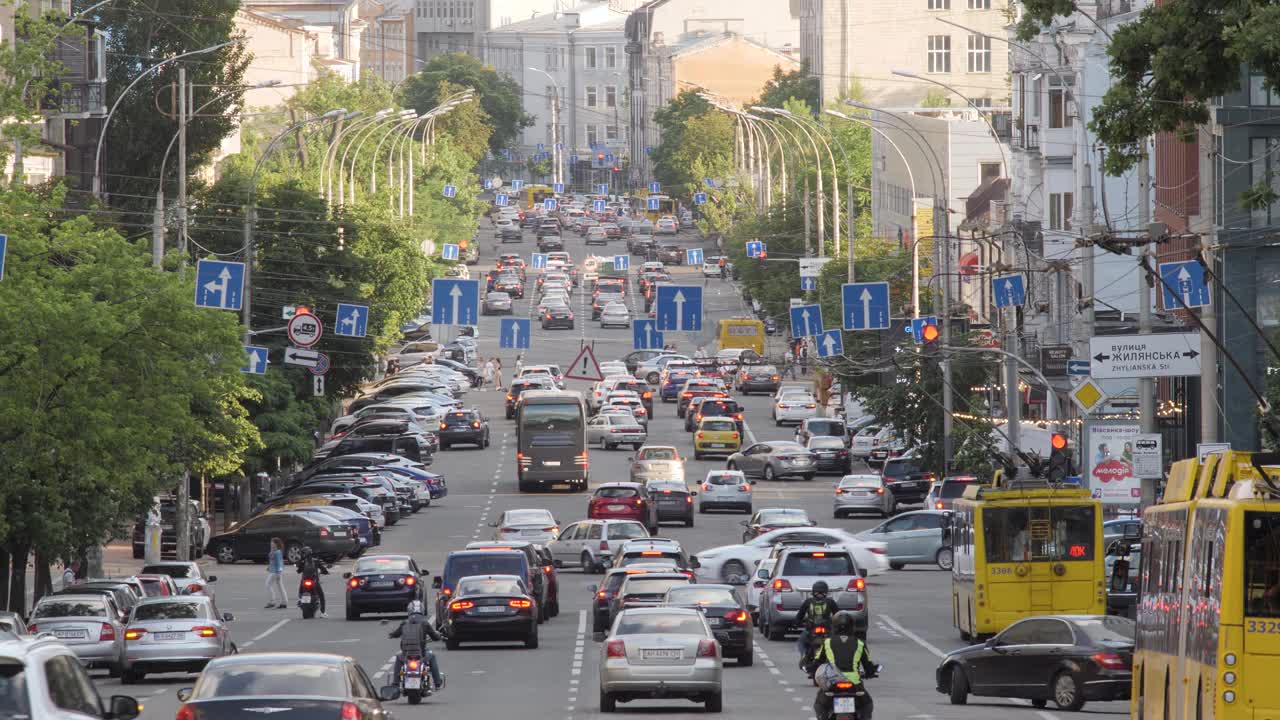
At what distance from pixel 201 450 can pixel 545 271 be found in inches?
4105

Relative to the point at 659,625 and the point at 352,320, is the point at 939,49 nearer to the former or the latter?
the point at 352,320

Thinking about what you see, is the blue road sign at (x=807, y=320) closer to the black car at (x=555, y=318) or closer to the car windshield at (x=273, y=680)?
the car windshield at (x=273, y=680)

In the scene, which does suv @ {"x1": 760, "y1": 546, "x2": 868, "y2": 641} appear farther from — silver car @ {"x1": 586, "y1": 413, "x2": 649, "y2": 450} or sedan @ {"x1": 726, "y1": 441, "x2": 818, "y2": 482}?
silver car @ {"x1": 586, "y1": 413, "x2": 649, "y2": 450}

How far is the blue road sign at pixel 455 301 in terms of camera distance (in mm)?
61531

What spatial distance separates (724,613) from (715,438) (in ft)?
149

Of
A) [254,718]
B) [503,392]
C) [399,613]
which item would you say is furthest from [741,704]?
[503,392]

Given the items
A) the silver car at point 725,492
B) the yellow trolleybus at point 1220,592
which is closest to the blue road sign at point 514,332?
the silver car at point 725,492

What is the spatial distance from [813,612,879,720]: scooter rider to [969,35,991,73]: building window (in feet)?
402

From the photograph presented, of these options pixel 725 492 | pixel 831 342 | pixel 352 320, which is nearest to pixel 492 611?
pixel 352 320

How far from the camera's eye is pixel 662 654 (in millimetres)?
25656

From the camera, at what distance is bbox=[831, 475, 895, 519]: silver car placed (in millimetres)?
60219

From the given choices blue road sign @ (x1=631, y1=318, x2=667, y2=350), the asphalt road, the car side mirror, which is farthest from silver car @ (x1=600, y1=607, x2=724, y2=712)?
blue road sign @ (x1=631, y1=318, x2=667, y2=350)

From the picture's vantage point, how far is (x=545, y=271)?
151 metres

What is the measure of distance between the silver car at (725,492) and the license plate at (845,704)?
41319 mm
